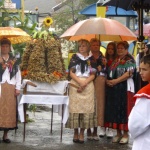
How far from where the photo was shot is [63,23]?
98.7 feet

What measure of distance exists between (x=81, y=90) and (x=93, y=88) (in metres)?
0.24

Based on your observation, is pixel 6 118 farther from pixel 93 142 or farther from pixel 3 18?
pixel 3 18

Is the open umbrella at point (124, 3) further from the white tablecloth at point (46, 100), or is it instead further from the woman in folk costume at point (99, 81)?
the white tablecloth at point (46, 100)

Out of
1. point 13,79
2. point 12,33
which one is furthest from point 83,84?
point 12,33

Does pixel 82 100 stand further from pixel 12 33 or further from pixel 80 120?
pixel 12 33

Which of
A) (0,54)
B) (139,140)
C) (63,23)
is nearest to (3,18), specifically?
(0,54)

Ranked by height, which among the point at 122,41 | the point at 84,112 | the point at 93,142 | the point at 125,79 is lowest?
the point at 93,142

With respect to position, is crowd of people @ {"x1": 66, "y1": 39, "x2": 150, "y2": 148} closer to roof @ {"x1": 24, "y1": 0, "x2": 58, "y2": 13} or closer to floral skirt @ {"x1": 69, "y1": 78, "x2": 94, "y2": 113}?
floral skirt @ {"x1": 69, "y1": 78, "x2": 94, "y2": 113}

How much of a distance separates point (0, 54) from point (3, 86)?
0.52 meters

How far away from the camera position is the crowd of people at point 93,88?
8.51 meters

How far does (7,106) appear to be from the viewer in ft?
27.9

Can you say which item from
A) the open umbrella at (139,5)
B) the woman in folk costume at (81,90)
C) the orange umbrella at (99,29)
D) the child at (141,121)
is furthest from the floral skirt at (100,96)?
the child at (141,121)

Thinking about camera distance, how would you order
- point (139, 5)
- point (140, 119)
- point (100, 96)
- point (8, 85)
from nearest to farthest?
point (140, 119) → point (139, 5) → point (8, 85) → point (100, 96)

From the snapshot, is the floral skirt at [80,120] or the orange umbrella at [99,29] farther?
the floral skirt at [80,120]
